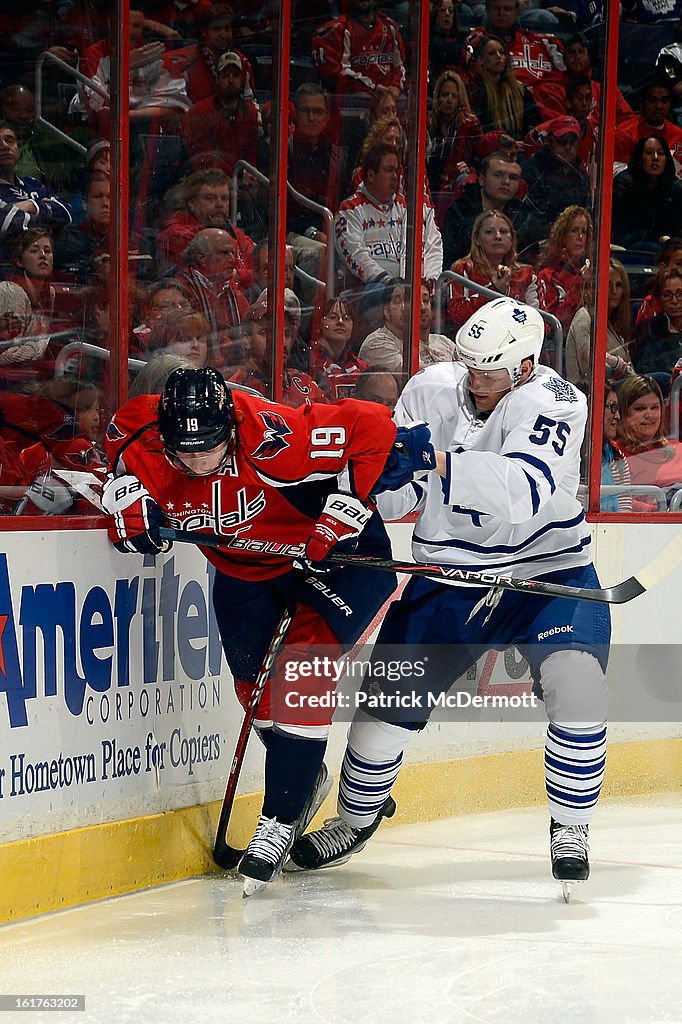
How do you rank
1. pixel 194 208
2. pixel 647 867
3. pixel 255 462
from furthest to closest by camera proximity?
pixel 194 208, pixel 647 867, pixel 255 462

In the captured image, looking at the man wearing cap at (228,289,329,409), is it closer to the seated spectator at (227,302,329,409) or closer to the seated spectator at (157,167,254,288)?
the seated spectator at (227,302,329,409)

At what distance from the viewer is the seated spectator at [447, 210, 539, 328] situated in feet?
16.1

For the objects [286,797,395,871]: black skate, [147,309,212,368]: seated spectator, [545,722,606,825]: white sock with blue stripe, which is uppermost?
[147,309,212,368]: seated spectator

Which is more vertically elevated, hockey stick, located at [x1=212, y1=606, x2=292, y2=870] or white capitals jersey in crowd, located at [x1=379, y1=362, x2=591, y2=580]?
white capitals jersey in crowd, located at [x1=379, y1=362, x2=591, y2=580]

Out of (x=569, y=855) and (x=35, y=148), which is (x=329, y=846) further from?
(x=35, y=148)

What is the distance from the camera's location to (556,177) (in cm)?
507

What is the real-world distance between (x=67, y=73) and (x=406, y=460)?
1.28 meters

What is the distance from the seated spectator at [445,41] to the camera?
4809 mm

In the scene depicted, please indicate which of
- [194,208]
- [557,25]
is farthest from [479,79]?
[194,208]

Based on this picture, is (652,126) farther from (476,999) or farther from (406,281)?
(476,999)

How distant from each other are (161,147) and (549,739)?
1.82 m

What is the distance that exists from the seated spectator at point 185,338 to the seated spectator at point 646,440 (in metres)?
1.66

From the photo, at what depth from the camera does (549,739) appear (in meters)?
3.40

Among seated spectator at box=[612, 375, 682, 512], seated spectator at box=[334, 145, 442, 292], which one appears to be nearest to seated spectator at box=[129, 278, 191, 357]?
seated spectator at box=[334, 145, 442, 292]
